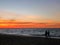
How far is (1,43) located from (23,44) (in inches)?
88.9

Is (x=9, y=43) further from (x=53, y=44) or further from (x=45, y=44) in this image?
(x=53, y=44)

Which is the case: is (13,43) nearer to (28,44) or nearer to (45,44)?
(28,44)

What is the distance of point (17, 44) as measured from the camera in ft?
48.8

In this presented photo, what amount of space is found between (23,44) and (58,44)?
171 inches

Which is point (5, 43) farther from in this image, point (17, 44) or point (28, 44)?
point (28, 44)

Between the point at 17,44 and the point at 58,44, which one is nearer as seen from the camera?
the point at 17,44

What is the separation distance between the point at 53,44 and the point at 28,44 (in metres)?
3.25

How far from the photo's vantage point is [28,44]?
609 inches

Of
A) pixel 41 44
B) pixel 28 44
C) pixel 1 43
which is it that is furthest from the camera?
pixel 41 44

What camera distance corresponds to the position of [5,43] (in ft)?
48.2

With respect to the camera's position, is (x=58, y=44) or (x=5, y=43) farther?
(x=58, y=44)

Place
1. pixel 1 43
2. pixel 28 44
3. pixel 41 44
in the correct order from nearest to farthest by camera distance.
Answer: pixel 1 43
pixel 28 44
pixel 41 44

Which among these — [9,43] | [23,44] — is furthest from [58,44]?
[9,43]

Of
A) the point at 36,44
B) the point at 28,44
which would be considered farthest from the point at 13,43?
the point at 36,44
